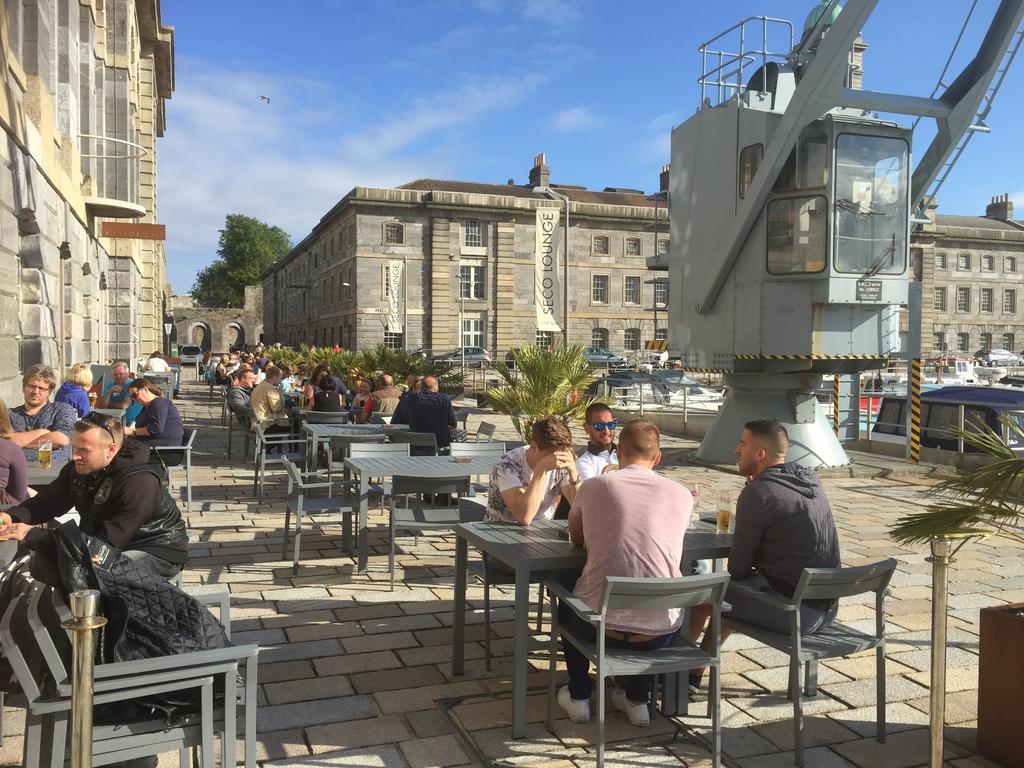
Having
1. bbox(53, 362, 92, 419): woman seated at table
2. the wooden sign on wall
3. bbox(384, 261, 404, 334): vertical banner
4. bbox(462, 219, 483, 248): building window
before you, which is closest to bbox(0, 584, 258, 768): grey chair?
bbox(53, 362, 92, 419): woman seated at table

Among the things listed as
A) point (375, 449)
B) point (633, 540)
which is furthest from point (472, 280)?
point (633, 540)

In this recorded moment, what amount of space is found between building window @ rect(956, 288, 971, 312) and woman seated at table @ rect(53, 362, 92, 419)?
6459cm

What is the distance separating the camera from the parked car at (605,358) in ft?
162

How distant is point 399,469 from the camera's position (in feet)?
21.1

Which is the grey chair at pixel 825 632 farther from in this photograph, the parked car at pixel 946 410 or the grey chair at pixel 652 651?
the parked car at pixel 946 410

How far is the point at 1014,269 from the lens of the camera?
6325 centimetres

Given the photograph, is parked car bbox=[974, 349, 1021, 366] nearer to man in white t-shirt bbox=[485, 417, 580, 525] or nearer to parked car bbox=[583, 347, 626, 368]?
parked car bbox=[583, 347, 626, 368]

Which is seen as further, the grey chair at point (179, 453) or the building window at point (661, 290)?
the building window at point (661, 290)

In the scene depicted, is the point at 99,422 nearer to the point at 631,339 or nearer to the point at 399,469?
the point at 399,469

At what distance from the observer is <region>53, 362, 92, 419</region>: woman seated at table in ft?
29.3

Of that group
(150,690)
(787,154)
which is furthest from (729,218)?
(150,690)

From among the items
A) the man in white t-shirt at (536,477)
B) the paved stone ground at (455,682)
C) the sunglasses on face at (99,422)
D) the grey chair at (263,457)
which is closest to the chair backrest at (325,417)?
the grey chair at (263,457)

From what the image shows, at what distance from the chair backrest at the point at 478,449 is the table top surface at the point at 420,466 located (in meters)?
0.09

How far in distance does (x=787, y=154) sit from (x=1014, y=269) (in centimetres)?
6240
